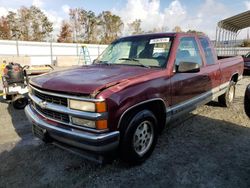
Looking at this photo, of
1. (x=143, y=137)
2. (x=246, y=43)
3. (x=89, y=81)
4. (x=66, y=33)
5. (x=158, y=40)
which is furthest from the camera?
(x=66, y=33)

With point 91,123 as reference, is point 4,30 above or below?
above

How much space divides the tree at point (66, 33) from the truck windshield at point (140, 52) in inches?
1347

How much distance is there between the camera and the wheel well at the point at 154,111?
2.96m

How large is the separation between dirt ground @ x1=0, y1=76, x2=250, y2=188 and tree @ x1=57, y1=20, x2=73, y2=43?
34200mm

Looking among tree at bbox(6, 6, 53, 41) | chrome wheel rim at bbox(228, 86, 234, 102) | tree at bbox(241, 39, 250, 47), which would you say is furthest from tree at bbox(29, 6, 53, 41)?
chrome wheel rim at bbox(228, 86, 234, 102)

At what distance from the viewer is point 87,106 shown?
263 cm

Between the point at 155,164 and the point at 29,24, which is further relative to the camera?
the point at 29,24

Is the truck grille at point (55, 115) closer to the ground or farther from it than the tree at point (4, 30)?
closer to the ground

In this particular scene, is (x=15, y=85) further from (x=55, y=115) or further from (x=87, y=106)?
(x=87, y=106)

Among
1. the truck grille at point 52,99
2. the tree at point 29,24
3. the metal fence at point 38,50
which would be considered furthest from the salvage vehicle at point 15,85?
the tree at point 29,24

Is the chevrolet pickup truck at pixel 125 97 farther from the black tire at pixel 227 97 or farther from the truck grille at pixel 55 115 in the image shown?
the black tire at pixel 227 97

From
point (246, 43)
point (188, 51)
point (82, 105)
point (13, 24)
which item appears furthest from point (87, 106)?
point (13, 24)

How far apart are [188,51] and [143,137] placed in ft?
6.58

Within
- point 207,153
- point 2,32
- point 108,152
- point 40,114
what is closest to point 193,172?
point 207,153
